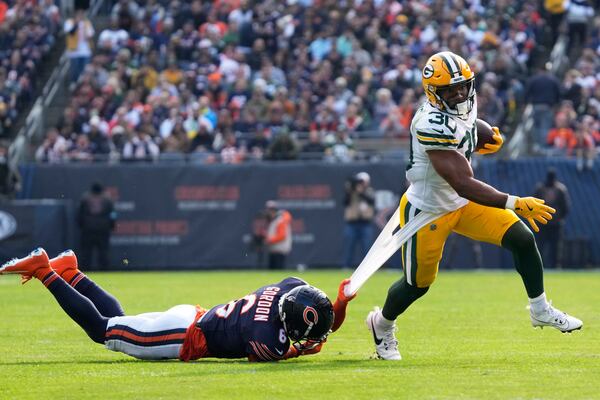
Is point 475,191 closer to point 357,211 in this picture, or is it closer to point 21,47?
point 357,211

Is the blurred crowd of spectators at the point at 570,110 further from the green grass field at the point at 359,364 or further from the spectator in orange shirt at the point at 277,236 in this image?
the green grass field at the point at 359,364

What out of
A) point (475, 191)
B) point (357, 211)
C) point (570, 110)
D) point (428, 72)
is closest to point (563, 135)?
point (570, 110)

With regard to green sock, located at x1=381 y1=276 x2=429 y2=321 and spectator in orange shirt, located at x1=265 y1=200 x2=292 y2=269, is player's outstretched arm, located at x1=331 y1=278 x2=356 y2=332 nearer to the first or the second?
green sock, located at x1=381 y1=276 x2=429 y2=321

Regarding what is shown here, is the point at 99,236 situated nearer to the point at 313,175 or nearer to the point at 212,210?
the point at 212,210

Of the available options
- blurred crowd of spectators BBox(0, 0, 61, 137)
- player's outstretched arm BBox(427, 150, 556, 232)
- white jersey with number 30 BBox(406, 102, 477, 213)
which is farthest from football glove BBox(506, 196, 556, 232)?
blurred crowd of spectators BBox(0, 0, 61, 137)

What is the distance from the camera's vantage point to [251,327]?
317 inches

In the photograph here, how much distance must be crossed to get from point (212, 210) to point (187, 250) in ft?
2.78

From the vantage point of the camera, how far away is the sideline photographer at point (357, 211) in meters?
21.1

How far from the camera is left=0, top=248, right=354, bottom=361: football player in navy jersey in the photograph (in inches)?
316

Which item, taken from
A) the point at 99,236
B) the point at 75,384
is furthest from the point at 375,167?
the point at 75,384

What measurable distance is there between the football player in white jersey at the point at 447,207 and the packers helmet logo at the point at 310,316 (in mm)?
927

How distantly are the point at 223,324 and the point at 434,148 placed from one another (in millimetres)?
1849

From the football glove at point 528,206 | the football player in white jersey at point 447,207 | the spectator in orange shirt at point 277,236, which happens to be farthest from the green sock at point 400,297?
the spectator in orange shirt at point 277,236

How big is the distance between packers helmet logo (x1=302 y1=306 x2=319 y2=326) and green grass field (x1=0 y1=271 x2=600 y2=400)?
1.03 feet
